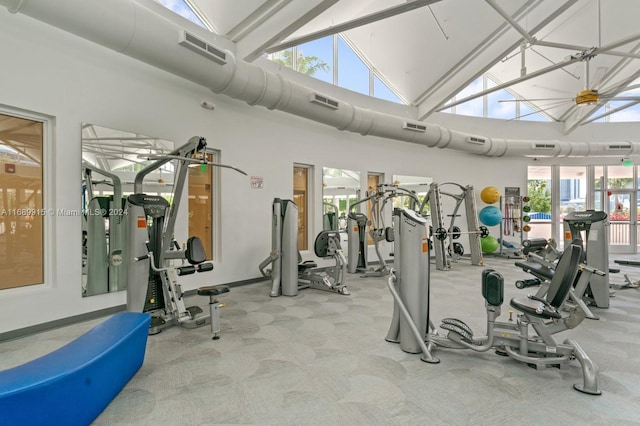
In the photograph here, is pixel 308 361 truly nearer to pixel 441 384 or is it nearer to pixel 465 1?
pixel 441 384

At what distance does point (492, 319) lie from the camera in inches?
105

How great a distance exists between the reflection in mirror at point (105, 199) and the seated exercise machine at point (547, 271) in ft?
13.8

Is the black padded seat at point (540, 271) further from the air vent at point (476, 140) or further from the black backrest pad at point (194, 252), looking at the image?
the air vent at point (476, 140)

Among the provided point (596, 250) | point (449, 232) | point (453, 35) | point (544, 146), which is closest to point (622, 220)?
point (544, 146)

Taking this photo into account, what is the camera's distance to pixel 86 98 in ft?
12.6

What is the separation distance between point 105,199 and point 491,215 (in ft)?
29.5

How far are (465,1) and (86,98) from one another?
6669 millimetres

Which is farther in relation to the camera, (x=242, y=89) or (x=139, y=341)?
(x=242, y=89)

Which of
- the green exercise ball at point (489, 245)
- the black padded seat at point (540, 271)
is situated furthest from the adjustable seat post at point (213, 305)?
the green exercise ball at point (489, 245)

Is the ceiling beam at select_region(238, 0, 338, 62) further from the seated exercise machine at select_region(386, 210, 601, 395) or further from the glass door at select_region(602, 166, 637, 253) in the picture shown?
the glass door at select_region(602, 166, 637, 253)

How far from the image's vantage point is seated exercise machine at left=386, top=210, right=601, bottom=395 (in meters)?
2.50

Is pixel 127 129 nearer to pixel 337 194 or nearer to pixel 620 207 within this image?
pixel 337 194

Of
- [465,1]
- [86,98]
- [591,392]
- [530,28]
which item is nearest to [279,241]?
[86,98]

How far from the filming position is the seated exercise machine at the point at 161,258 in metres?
3.39
